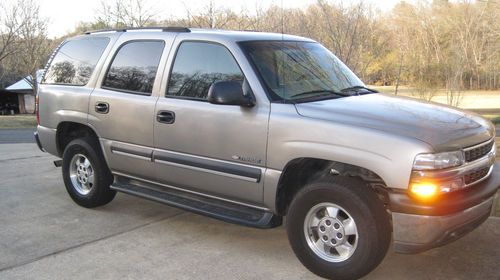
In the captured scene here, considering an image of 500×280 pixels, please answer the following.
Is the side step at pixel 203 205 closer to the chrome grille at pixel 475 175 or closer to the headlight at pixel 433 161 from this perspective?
the headlight at pixel 433 161

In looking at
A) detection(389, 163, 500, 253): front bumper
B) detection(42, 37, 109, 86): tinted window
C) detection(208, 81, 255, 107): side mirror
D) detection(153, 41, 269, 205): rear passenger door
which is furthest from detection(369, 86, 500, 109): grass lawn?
detection(389, 163, 500, 253): front bumper

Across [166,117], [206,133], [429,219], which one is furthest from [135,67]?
[429,219]

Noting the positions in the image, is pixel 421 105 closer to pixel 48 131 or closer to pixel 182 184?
pixel 182 184

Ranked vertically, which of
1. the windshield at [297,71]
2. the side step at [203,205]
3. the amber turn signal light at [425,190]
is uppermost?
the windshield at [297,71]

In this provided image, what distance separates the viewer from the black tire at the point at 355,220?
11.6 ft

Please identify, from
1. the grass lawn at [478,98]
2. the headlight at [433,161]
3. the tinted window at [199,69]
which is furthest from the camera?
the grass lawn at [478,98]

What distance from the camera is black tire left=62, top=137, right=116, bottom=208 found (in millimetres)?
5480

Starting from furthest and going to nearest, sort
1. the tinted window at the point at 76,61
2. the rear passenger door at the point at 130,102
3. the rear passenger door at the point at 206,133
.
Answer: the tinted window at the point at 76,61, the rear passenger door at the point at 130,102, the rear passenger door at the point at 206,133

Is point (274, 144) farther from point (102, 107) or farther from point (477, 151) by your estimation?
point (102, 107)

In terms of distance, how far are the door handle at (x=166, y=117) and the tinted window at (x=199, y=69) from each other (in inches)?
7.4

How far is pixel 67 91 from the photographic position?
5.71 m

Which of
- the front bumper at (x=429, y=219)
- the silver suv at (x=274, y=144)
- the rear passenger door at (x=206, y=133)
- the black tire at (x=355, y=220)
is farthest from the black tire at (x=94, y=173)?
the front bumper at (x=429, y=219)

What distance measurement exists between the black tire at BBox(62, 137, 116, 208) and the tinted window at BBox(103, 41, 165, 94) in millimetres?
721

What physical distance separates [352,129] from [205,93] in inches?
59.6
